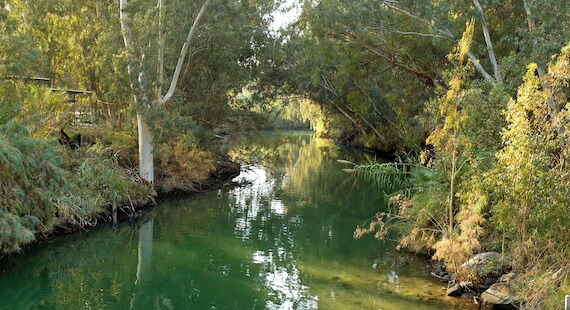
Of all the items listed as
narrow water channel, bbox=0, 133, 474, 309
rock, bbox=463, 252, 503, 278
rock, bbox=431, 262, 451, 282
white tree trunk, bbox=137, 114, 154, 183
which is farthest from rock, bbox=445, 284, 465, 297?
white tree trunk, bbox=137, 114, 154, 183

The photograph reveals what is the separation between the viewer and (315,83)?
2402 centimetres

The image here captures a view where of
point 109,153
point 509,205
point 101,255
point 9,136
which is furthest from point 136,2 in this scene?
point 509,205

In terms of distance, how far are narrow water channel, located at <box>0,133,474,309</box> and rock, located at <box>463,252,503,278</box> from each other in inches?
26.8

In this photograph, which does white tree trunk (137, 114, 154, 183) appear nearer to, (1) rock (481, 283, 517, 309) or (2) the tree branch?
(2) the tree branch

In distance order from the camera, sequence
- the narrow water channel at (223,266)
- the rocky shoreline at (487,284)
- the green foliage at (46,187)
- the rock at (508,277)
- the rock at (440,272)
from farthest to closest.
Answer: the rock at (440,272)
the green foliage at (46,187)
the narrow water channel at (223,266)
the rocky shoreline at (487,284)
the rock at (508,277)

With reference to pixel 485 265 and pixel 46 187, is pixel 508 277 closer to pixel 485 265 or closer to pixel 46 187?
pixel 485 265

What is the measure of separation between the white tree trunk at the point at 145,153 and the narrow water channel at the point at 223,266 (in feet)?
3.96

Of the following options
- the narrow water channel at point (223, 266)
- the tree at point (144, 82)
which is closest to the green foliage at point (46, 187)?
the narrow water channel at point (223, 266)

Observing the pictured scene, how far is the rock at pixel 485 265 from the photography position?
9562 millimetres

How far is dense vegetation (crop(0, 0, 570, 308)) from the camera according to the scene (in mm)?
8594

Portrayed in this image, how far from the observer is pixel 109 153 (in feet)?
56.5

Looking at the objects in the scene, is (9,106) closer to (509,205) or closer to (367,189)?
(509,205)

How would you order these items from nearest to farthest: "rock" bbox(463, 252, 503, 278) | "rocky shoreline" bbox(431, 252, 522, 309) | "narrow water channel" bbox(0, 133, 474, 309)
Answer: "rocky shoreline" bbox(431, 252, 522, 309), "rock" bbox(463, 252, 503, 278), "narrow water channel" bbox(0, 133, 474, 309)

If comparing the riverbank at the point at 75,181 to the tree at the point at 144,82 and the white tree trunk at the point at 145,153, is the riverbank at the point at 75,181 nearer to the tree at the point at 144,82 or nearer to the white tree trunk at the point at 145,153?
the white tree trunk at the point at 145,153
